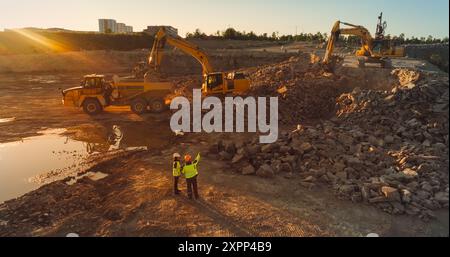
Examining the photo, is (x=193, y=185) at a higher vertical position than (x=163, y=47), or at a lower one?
lower

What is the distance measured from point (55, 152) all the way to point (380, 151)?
10.6 m

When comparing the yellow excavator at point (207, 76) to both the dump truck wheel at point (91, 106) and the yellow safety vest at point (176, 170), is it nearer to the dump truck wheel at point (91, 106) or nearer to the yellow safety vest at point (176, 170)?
the dump truck wheel at point (91, 106)

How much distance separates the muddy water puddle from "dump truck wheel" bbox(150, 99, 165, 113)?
261cm

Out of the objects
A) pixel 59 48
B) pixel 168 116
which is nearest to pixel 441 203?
pixel 168 116

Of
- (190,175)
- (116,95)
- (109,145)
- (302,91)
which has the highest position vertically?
(302,91)

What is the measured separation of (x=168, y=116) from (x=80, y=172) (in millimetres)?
7257

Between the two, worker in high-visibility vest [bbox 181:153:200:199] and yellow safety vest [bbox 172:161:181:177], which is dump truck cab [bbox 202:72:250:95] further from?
worker in high-visibility vest [bbox 181:153:200:199]

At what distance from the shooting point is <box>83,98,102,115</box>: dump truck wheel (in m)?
17.8

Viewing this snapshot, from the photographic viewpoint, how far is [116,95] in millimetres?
18062

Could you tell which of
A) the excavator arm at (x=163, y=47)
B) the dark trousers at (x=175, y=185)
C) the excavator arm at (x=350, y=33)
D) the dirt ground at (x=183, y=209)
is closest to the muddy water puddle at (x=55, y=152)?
the dirt ground at (x=183, y=209)

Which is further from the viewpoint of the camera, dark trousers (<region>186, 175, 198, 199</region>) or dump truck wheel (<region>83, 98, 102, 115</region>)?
dump truck wheel (<region>83, 98, 102, 115</region>)

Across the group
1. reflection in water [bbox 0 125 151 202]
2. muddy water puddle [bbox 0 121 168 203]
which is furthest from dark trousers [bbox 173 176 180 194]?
reflection in water [bbox 0 125 151 202]

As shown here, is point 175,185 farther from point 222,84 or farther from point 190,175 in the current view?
point 222,84

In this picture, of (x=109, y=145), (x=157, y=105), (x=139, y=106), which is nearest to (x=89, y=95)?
(x=139, y=106)
